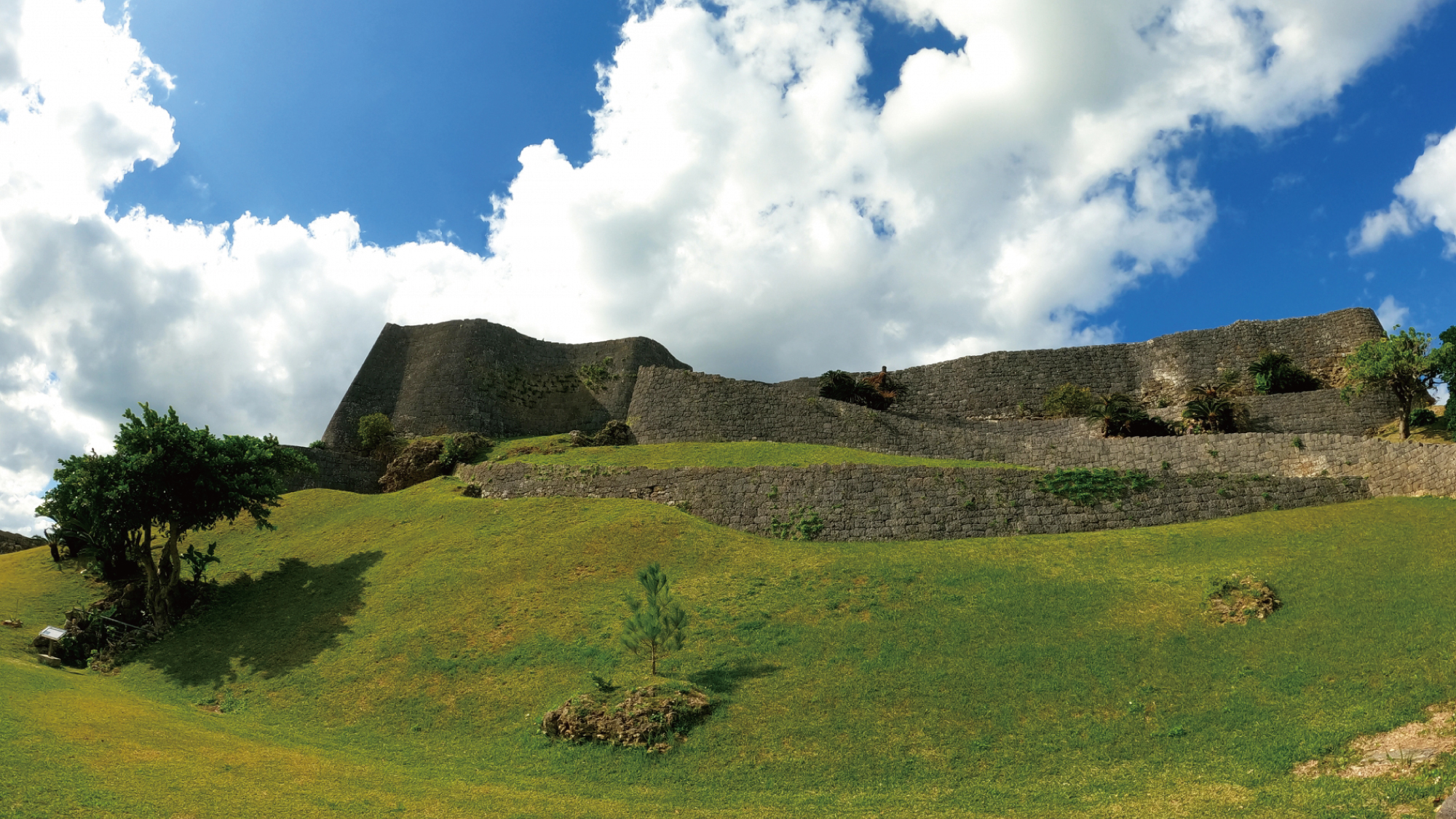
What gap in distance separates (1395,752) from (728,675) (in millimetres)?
13621

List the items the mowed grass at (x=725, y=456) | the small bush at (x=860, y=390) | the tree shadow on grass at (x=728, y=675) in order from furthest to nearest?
the small bush at (x=860, y=390), the mowed grass at (x=725, y=456), the tree shadow on grass at (x=728, y=675)

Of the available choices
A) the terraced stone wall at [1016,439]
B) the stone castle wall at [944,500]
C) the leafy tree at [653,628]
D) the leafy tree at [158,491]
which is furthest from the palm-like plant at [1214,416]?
the leafy tree at [158,491]

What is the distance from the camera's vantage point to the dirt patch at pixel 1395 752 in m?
13.7

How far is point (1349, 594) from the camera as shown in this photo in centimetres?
2103

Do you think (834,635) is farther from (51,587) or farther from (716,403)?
(51,587)

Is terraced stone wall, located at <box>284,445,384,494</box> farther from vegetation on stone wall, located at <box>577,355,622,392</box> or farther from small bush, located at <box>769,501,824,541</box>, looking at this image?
small bush, located at <box>769,501,824,541</box>

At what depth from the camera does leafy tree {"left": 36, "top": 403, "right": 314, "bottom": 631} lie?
2875 centimetres

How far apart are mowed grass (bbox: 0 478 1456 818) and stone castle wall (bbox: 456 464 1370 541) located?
134cm

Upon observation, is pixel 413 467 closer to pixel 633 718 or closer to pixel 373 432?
pixel 373 432

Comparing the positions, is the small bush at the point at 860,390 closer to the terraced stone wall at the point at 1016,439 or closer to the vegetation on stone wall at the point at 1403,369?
the terraced stone wall at the point at 1016,439

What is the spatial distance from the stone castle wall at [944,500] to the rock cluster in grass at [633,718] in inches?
486

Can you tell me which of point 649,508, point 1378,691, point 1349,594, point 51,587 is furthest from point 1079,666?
point 51,587

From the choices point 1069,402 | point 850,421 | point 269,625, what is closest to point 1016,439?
point 850,421

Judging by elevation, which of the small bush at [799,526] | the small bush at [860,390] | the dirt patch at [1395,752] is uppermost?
the small bush at [860,390]
